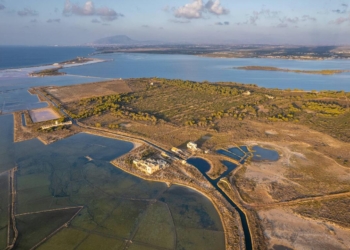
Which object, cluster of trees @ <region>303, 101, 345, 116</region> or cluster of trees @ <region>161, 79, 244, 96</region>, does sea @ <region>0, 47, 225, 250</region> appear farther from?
cluster of trees @ <region>161, 79, 244, 96</region>

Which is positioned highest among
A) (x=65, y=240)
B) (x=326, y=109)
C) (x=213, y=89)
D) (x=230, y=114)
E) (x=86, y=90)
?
(x=213, y=89)

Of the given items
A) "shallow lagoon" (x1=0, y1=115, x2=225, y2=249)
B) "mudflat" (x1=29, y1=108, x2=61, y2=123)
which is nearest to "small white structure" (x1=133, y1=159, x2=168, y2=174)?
"shallow lagoon" (x1=0, y1=115, x2=225, y2=249)

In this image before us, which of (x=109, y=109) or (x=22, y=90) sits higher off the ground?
(x=109, y=109)

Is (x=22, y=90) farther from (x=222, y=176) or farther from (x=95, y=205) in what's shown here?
(x=222, y=176)

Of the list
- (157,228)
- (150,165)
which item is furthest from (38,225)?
(150,165)

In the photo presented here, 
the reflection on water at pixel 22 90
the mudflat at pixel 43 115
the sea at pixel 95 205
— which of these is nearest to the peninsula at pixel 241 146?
the mudflat at pixel 43 115

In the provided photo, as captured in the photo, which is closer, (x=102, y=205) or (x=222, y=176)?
(x=102, y=205)

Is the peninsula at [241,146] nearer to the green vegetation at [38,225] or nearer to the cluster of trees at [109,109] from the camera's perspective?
the cluster of trees at [109,109]
